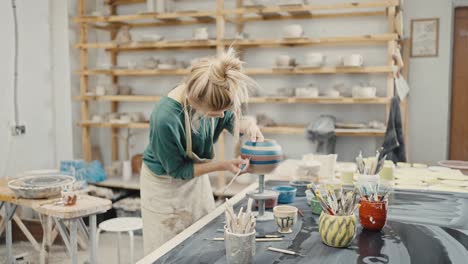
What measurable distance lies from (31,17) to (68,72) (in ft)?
2.05

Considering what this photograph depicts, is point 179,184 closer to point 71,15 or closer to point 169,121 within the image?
point 169,121

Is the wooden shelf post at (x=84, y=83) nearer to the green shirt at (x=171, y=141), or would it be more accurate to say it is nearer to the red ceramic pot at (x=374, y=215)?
the green shirt at (x=171, y=141)

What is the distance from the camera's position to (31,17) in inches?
169

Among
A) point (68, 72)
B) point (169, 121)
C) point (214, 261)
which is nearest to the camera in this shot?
point (214, 261)

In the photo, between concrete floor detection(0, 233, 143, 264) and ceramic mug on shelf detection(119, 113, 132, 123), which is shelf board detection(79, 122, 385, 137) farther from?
concrete floor detection(0, 233, 143, 264)

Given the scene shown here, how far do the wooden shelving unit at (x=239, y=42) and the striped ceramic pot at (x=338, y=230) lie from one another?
2.38 meters

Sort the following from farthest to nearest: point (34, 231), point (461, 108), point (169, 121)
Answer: point (461, 108), point (34, 231), point (169, 121)

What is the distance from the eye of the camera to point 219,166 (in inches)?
76.5

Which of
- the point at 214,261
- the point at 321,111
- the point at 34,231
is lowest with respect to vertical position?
the point at 34,231

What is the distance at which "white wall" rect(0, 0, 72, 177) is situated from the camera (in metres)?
4.03

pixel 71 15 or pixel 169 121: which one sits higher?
pixel 71 15

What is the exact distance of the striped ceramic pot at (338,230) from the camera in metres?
1.50

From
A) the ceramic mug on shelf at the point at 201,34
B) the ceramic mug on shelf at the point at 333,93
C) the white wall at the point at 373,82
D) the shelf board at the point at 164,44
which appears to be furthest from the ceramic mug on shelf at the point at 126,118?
the ceramic mug on shelf at the point at 333,93

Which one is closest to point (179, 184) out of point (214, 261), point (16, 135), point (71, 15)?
point (214, 261)
